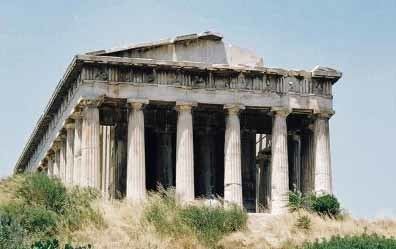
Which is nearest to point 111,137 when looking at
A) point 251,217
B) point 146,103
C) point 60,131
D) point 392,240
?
point 60,131

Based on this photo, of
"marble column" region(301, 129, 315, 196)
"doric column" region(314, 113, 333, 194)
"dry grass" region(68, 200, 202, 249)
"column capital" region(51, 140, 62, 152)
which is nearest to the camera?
"dry grass" region(68, 200, 202, 249)

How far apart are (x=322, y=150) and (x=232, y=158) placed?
423 cm

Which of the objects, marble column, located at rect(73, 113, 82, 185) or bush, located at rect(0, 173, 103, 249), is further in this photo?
marble column, located at rect(73, 113, 82, 185)

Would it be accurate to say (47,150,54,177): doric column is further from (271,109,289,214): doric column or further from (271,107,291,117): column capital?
(271,107,291,117): column capital

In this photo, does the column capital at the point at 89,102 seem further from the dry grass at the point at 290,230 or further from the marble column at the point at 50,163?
the marble column at the point at 50,163

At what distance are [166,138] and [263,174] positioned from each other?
7.53 metres

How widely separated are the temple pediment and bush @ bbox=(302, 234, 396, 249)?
600 inches

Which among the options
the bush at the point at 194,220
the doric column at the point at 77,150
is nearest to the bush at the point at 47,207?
the bush at the point at 194,220

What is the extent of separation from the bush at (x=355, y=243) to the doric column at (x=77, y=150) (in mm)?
14174

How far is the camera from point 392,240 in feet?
111

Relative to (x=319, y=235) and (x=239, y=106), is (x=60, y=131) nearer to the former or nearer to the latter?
(x=239, y=106)

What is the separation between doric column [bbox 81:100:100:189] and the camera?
45.1 m

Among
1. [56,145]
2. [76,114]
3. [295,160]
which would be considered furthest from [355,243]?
[56,145]

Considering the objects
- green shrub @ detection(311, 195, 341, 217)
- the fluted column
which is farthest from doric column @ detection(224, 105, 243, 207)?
the fluted column
